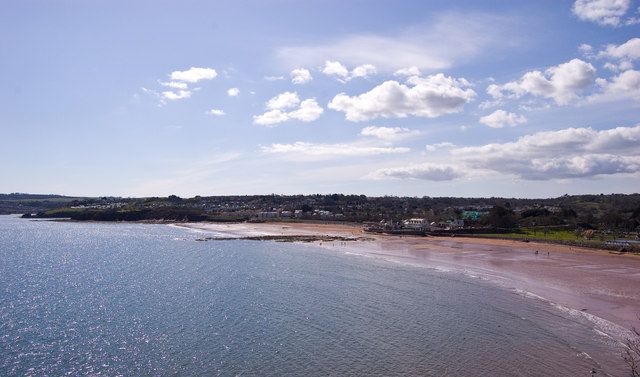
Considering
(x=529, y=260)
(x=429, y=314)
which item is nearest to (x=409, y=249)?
(x=529, y=260)

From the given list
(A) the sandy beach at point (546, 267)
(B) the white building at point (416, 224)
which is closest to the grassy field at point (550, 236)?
(A) the sandy beach at point (546, 267)

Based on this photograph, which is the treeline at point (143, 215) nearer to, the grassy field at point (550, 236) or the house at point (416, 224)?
the house at point (416, 224)

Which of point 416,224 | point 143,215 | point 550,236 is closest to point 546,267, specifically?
point 550,236

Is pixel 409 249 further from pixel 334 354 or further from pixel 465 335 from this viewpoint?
pixel 334 354

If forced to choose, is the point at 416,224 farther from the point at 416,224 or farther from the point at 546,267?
the point at 546,267

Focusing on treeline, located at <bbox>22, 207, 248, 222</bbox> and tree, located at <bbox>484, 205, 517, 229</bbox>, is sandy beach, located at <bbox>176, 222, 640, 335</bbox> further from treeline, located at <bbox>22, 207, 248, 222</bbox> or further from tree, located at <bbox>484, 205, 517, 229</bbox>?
treeline, located at <bbox>22, 207, 248, 222</bbox>

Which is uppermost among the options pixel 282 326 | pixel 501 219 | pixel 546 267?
pixel 501 219
